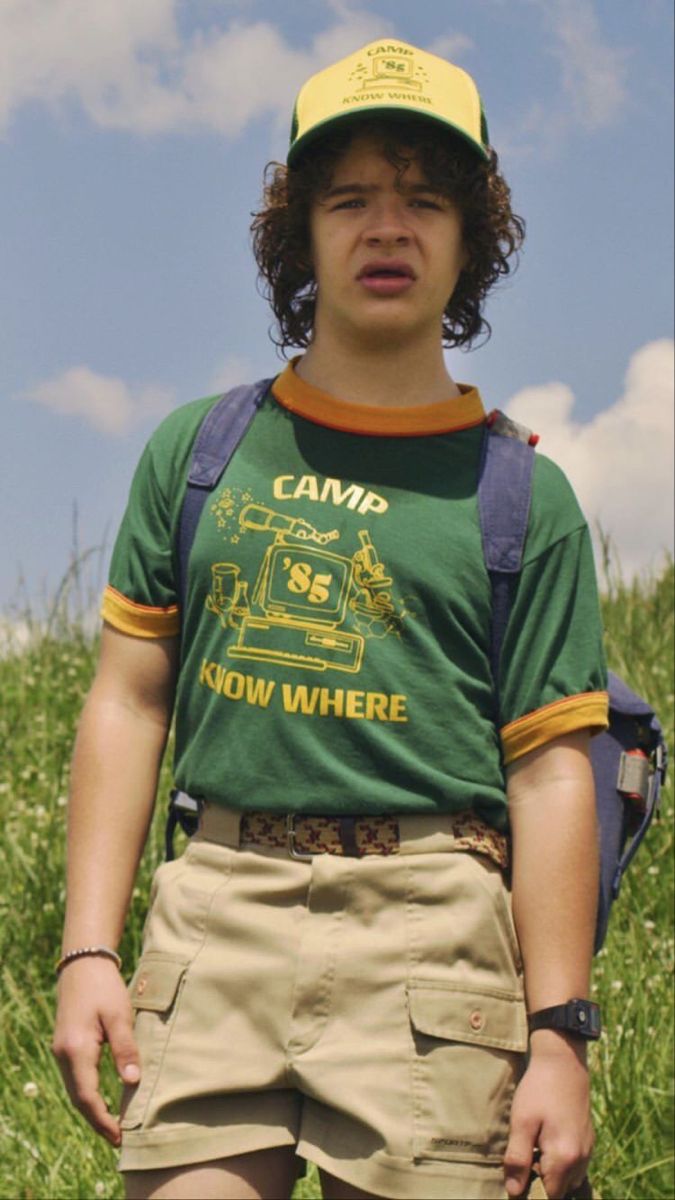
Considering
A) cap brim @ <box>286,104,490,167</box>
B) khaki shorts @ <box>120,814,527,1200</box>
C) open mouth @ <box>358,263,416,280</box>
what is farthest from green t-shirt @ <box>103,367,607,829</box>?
cap brim @ <box>286,104,490,167</box>

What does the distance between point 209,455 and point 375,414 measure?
1.11 feet

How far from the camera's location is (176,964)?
2.95m

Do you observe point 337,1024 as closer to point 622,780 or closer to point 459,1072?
point 459,1072

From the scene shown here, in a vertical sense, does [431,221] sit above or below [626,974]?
above

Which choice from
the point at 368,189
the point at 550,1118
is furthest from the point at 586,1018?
the point at 368,189

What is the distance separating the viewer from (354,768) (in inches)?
117

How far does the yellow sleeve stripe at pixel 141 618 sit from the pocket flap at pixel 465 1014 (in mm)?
852

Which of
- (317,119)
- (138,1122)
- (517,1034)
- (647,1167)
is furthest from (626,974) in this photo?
(317,119)

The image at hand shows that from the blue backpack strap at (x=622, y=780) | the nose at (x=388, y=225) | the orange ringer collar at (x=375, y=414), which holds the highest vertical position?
the nose at (x=388, y=225)

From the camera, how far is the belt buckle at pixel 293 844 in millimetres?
2936

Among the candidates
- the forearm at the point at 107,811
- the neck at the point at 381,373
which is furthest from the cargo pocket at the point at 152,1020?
the neck at the point at 381,373

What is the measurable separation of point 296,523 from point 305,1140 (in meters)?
1.11

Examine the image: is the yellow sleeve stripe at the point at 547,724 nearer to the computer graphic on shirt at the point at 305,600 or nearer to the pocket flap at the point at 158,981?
the computer graphic on shirt at the point at 305,600

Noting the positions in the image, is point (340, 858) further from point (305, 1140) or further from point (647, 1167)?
point (647, 1167)
